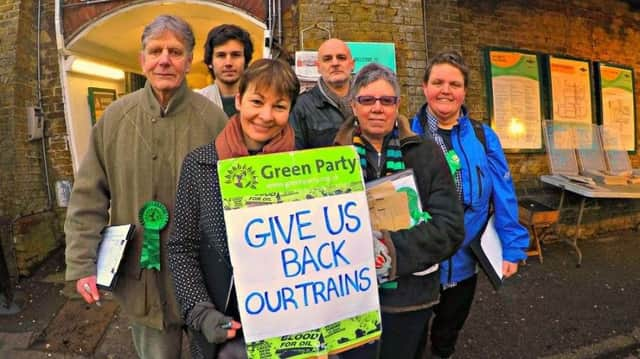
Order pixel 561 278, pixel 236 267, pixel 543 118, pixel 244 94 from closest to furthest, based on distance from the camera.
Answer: pixel 236 267, pixel 244 94, pixel 561 278, pixel 543 118

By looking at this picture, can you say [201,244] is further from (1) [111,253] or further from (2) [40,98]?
(2) [40,98]

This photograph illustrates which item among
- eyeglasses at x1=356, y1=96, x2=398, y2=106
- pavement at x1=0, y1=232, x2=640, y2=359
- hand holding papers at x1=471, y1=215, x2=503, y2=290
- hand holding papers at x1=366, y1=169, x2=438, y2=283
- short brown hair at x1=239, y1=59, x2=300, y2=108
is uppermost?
short brown hair at x1=239, y1=59, x2=300, y2=108

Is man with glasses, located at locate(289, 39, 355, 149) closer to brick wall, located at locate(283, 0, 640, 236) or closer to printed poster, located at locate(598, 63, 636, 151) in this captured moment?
brick wall, located at locate(283, 0, 640, 236)

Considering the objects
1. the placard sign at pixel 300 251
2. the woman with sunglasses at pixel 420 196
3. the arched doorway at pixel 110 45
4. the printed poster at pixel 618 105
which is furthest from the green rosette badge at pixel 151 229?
the printed poster at pixel 618 105

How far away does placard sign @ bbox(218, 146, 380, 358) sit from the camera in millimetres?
1323

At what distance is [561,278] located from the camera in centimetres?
495

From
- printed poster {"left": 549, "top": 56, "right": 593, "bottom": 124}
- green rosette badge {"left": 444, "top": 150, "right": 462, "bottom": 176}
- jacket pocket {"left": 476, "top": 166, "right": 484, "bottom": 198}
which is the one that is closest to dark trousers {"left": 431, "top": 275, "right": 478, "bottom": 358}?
jacket pocket {"left": 476, "top": 166, "right": 484, "bottom": 198}

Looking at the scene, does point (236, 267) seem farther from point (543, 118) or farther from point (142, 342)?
point (543, 118)

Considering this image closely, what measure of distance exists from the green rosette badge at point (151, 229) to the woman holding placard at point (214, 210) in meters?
0.31

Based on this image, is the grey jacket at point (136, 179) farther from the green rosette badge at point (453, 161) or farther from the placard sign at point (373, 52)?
the placard sign at point (373, 52)

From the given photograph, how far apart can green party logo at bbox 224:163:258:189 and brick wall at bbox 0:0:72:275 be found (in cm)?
526

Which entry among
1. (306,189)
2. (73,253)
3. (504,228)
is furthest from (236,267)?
(504,228)

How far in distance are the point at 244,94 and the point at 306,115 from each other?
2.70ft

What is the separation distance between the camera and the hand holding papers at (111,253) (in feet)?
5.59
